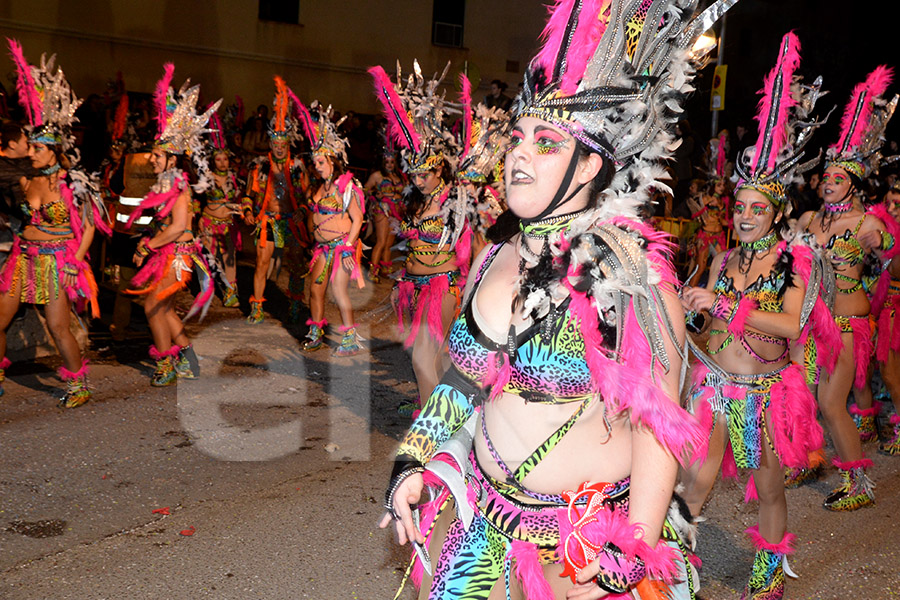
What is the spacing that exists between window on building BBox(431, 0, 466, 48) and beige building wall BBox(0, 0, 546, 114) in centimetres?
23

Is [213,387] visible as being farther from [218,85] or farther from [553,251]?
[218,85]

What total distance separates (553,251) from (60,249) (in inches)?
221

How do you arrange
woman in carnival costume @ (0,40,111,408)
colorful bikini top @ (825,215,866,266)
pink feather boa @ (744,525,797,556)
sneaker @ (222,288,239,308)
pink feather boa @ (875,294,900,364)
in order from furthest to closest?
sneaker @ (222,288,239,308) < pink feather boa @ (875,294,900,364) < woman in carnival costume @ (0,40,111,408) < colorful bikini top @ (825,215,866,266) < pink feather boa @ (744,525,797,556)

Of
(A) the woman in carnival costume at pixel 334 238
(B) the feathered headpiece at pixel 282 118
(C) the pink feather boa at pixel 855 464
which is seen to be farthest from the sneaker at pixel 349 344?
(C) the pink feather boa at pixel 855 464

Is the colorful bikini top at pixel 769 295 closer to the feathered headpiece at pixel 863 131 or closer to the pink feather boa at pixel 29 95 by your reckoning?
the feathered headpiece at pixel 863 131

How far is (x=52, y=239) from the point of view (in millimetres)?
6699

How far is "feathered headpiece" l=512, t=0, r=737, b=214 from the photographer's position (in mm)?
2223

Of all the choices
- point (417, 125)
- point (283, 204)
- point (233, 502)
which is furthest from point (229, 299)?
point (233, 502)

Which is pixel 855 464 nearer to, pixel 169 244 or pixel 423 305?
pixel 423 305

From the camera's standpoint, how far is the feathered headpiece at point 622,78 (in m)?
2.22

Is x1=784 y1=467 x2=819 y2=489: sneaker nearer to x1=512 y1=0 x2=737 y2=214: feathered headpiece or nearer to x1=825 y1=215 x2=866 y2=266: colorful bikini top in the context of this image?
x1=825 y1=215 x2=866 y2=266: colorful bikini top

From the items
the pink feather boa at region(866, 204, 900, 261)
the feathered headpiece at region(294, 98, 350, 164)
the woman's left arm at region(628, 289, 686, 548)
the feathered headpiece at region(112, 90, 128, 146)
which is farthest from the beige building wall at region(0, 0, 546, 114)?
the woman's left arm at region(628, 289, 686, 548)

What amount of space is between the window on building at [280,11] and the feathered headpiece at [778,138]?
2009cm

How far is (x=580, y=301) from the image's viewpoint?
221 cm
